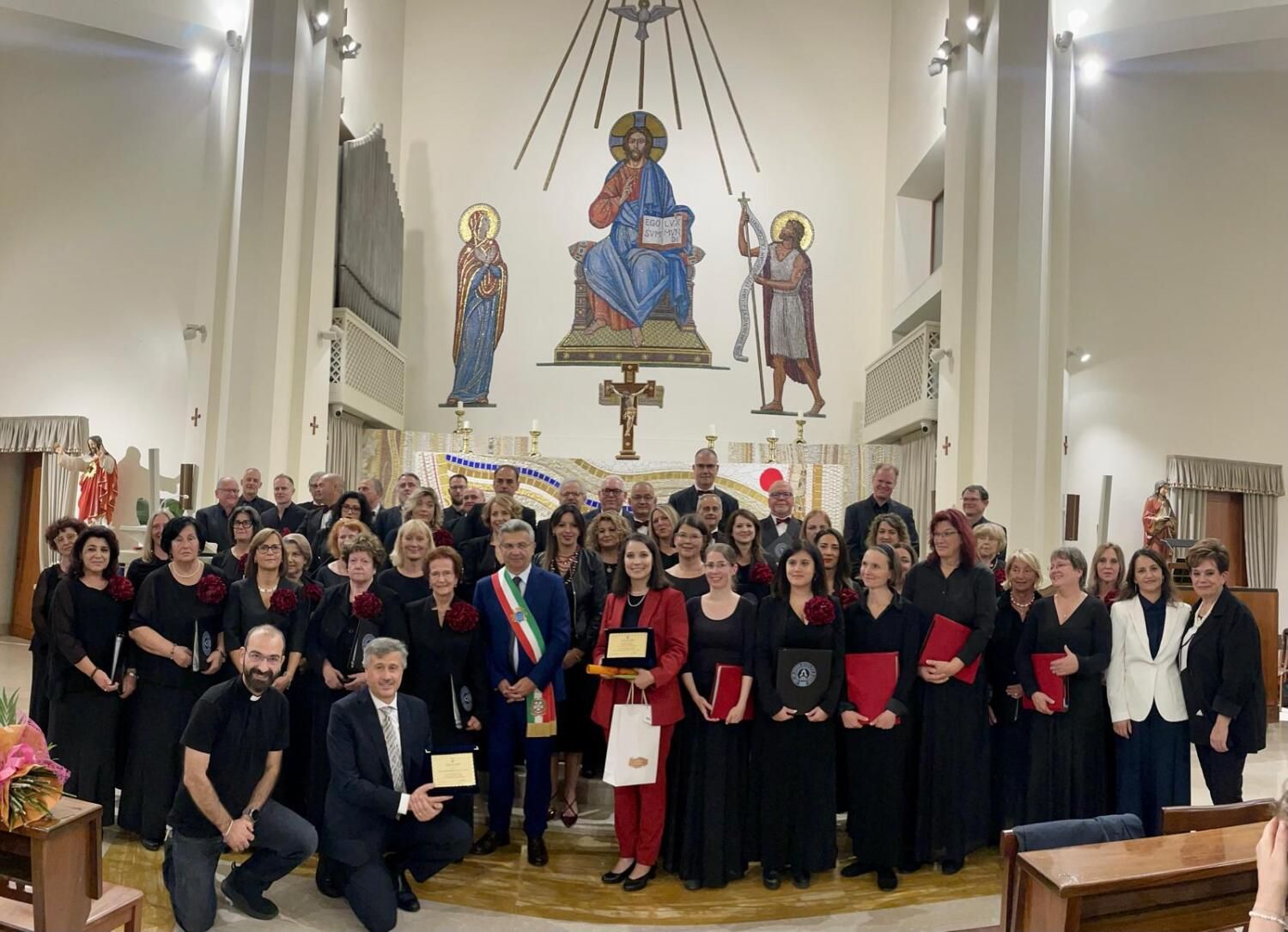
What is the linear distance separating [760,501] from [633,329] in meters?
4.06

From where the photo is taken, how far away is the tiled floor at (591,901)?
13.9 feet

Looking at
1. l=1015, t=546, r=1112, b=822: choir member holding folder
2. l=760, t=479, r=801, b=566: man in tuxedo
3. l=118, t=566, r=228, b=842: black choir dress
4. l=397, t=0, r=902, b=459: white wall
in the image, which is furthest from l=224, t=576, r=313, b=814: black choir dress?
l=397, t=0, r=902, b=459: white wall

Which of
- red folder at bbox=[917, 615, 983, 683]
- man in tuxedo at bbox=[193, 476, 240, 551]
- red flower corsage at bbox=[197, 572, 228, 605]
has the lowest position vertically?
red folder at bbox=[917, 615, 983, 683]

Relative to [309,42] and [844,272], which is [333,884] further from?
[844,272]

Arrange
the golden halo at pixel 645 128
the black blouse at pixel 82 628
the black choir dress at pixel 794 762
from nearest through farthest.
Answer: the black choir dress at pixel 794 762 < the black blouse at pixel 82 628 < the golden halo at pixel 645 128

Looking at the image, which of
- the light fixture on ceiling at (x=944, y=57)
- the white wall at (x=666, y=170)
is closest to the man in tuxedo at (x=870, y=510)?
the light fixture on ceiling at (x=944, y=57)

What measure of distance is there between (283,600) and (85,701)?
1113 mm

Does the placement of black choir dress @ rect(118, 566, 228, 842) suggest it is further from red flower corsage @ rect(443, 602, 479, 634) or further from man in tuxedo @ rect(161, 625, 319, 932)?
red flower corsage @ rect(443, 602, 479, 634)

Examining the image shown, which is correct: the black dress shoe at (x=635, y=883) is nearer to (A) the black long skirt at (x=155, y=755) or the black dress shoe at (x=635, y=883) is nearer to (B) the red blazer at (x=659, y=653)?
(B) the red blazer at (x=659, y=653)

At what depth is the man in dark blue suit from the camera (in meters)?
4.84

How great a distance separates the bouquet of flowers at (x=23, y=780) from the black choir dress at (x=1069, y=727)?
13.2ft

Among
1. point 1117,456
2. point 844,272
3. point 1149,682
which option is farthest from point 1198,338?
point 1149,682

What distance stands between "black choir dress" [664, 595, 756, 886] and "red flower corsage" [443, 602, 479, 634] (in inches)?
38.6

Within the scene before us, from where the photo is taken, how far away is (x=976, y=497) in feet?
22.5
